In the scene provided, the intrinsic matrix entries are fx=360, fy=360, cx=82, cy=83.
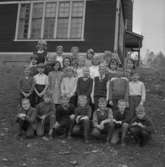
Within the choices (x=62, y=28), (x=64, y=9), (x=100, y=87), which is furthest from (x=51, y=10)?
(x=100, y=87)

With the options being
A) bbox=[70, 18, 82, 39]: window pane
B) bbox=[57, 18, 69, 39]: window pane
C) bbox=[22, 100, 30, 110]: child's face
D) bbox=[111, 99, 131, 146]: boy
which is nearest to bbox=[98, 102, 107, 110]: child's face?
bbox=[111, 99, 131, 146]: boy

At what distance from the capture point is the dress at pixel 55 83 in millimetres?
9805

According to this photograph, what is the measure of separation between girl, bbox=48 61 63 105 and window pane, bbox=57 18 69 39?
314 inches

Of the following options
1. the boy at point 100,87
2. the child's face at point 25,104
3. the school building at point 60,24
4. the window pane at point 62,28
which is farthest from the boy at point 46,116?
the window pane at point 62,28

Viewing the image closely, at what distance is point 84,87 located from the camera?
947 centimetres

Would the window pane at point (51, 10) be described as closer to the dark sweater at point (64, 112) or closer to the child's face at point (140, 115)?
Result: the dark sweater at point (64, 112)

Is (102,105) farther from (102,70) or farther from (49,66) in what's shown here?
(49,66)

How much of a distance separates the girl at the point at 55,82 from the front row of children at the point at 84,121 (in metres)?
0.46

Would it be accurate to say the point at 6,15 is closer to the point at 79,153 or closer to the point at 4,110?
the point at 4,110

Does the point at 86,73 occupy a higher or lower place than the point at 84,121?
higher

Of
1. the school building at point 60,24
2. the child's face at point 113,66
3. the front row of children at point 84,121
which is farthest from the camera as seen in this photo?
the school building at point 60,24

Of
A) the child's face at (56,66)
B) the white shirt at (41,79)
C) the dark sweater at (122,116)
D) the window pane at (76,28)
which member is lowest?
the dark sweater at (122,116)

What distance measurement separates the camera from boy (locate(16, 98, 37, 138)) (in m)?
8.91

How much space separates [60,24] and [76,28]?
0.93 m
